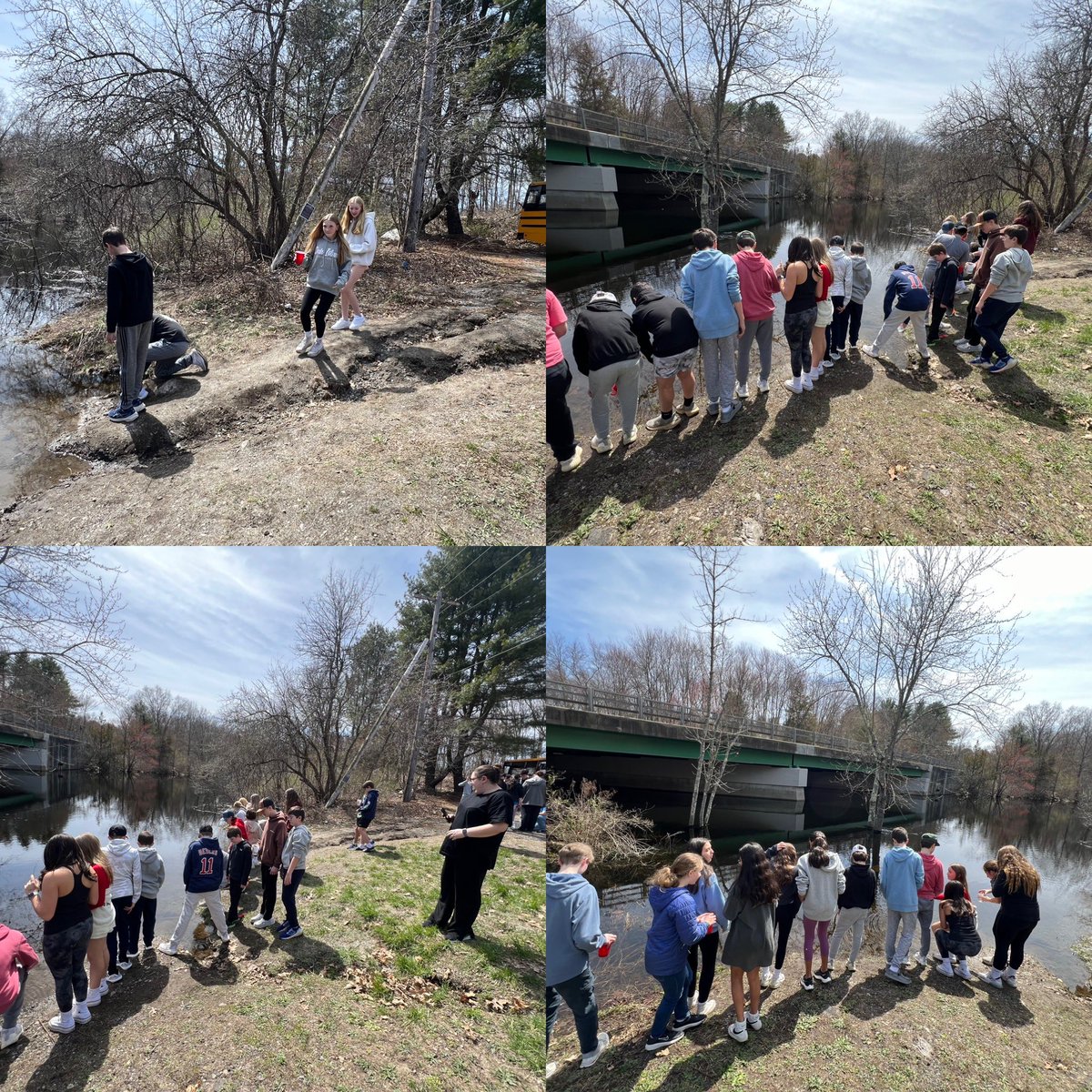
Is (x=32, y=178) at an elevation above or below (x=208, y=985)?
above

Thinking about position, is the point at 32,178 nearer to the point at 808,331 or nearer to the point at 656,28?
the point at 656,28

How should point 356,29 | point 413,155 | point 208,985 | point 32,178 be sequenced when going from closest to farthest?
1. point 208,985
2. point 32,178
3. point 356,29
4. point 413,155

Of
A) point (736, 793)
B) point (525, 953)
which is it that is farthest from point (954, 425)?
point (736, 793)

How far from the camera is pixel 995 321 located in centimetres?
855

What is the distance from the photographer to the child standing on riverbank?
4.72m

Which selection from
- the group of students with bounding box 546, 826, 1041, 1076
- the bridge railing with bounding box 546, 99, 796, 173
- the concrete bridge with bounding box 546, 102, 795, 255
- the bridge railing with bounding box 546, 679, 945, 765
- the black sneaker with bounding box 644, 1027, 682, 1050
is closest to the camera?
the group of students with bounding box 546, 826, 1041, 1076

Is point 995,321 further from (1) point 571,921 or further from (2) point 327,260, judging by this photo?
(1) point 571,921

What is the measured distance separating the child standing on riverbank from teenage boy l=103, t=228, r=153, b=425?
23.7ft

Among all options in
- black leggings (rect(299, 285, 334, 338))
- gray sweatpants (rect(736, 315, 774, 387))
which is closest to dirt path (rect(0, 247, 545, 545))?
black leggings (rect(299, 285, 334, 338))

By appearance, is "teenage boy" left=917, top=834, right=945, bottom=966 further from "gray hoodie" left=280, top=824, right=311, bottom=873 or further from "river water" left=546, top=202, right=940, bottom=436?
"gray hoodie" left=280, top=824, right=311, bottom=873

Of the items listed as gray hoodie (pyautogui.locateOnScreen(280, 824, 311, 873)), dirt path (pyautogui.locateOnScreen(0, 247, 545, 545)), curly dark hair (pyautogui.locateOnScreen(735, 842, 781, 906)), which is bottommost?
gray hoodie (pyautogui.locateOnScreen(280, 824, 311, 873))

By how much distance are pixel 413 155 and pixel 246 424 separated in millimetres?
11881

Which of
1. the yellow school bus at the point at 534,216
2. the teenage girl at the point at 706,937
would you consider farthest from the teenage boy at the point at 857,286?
the yellow school bus at the point at 534,216

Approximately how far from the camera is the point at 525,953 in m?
6.23
